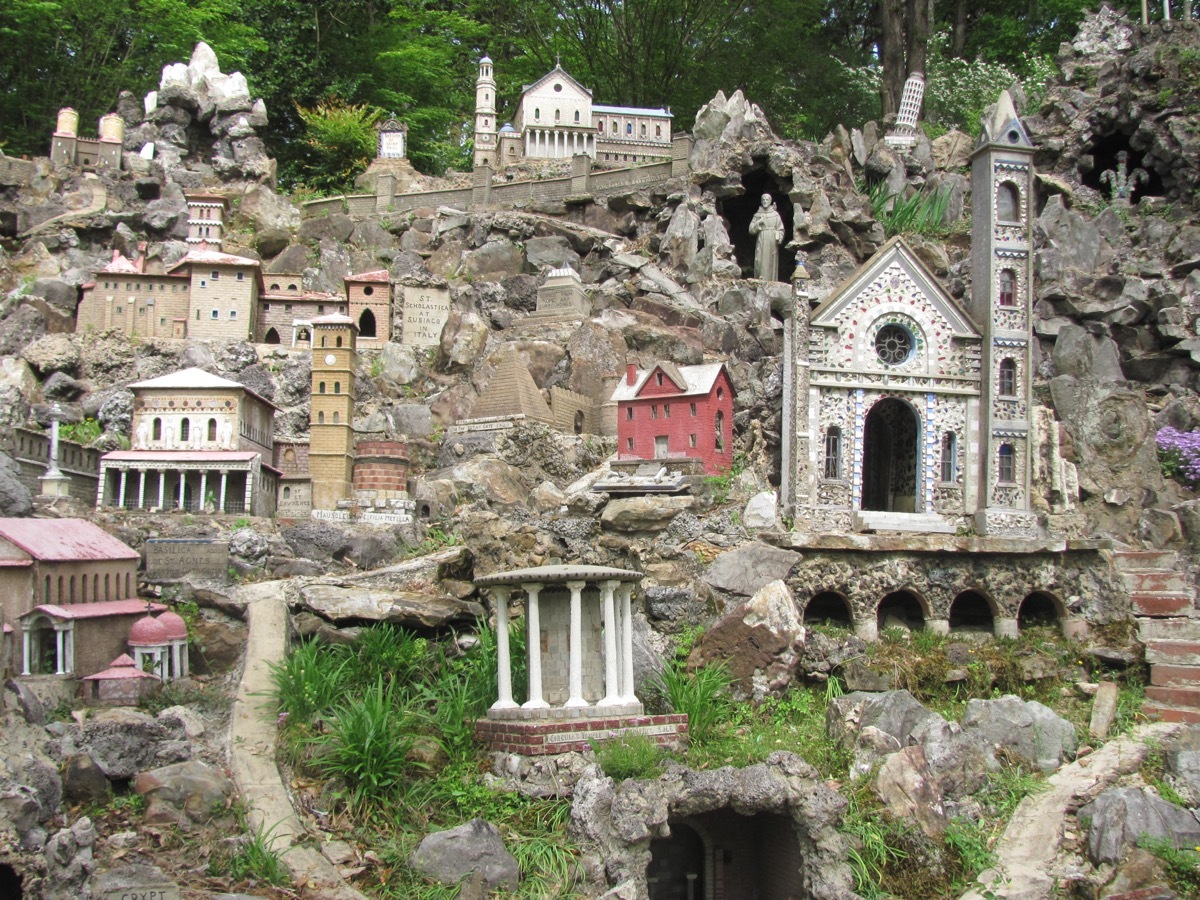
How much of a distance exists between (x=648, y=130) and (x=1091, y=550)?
36304 millimetres

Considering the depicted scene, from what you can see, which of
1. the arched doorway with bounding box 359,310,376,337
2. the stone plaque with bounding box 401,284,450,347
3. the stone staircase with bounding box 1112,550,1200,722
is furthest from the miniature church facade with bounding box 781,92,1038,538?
the arched doorway with bounding box 359,310,376,337

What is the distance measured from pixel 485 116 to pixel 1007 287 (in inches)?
1494

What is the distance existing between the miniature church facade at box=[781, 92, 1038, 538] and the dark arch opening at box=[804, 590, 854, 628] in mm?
2004

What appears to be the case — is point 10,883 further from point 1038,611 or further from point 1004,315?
point 1004,315

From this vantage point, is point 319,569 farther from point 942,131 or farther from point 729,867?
point 942,131

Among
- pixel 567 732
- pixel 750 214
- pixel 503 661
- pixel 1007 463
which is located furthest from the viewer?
pixel 750 214

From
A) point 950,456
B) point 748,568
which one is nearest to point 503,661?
point 748,568

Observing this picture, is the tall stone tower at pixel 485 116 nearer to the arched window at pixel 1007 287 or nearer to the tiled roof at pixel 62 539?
the arched window at pixel 1007 287

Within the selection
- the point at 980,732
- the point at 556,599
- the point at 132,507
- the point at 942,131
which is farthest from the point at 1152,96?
the point at 132,507

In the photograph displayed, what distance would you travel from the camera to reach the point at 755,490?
1425 inches

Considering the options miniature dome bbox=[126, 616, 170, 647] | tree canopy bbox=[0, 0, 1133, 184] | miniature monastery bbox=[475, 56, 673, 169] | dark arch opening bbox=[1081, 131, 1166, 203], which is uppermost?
tree canopy bbox=[0, 0, 1133, 184]

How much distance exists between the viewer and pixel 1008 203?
128 ft

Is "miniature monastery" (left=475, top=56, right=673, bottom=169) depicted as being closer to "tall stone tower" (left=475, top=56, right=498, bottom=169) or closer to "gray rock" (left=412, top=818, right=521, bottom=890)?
"tall stone tower" (left=475, top=56, right=498, bottom=169)

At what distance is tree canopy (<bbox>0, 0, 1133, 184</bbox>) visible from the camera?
64.8 metres
